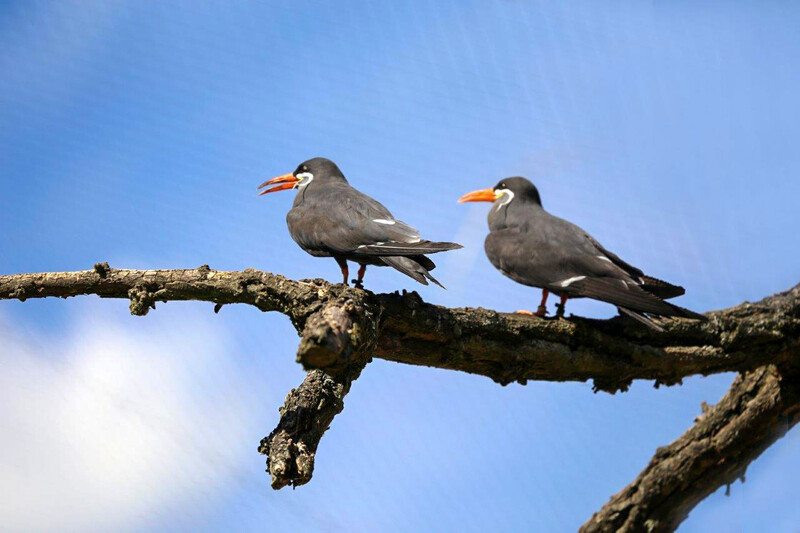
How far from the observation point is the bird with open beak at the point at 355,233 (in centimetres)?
414

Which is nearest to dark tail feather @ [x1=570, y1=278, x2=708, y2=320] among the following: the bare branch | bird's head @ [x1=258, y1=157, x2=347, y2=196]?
the bare branch

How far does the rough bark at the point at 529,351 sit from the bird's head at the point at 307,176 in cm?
186

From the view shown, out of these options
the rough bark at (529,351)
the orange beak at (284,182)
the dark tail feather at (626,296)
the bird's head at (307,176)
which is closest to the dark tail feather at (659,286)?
the rough bark at (529,351)

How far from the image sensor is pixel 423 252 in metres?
4.00

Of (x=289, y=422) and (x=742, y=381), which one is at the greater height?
(x=289, y=422)

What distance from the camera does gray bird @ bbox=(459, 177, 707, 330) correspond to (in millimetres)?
4238

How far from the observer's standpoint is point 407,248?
4086 mm

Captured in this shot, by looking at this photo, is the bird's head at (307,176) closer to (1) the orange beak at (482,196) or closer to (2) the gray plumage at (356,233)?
(2) the gray plumage at (356,233)

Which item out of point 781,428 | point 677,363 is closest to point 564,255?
point 677,363

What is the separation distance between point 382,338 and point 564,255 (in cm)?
117

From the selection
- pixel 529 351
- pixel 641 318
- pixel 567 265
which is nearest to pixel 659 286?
pixel 641 318

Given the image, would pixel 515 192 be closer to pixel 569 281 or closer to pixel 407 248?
pixel 569 281

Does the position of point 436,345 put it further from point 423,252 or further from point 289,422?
point 289,422

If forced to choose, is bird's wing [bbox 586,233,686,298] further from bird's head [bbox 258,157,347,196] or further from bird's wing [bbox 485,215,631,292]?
bird's head [bbox 258,157,347,196]
